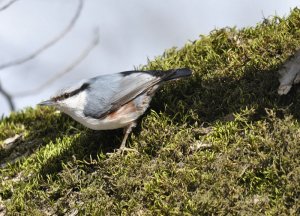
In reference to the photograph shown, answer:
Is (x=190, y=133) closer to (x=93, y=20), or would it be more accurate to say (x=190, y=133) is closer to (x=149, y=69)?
(x=149, y=69)

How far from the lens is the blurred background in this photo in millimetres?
8703

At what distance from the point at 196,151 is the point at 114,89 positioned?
818 millimetres

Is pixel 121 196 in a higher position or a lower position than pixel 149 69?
lower

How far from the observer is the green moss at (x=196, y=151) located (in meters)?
3.51

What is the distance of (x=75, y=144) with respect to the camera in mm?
4441

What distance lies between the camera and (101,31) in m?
9.11

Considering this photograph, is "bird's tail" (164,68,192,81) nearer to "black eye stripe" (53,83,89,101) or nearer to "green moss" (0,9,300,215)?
"green moss" (0,9,300,215)

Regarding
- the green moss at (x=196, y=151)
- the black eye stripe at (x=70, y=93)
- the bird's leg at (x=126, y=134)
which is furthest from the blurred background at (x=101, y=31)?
the bird's leg at (x=126, y=134)

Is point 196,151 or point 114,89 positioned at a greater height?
point 114,89

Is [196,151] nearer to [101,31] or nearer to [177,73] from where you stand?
[177,73]

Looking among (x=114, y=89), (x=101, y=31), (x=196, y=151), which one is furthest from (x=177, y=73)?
(x=101, y=31)

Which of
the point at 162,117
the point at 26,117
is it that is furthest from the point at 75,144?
the point at 26,117

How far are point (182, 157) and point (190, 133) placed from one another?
0.19m

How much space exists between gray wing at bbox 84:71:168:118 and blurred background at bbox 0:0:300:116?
3.92m
